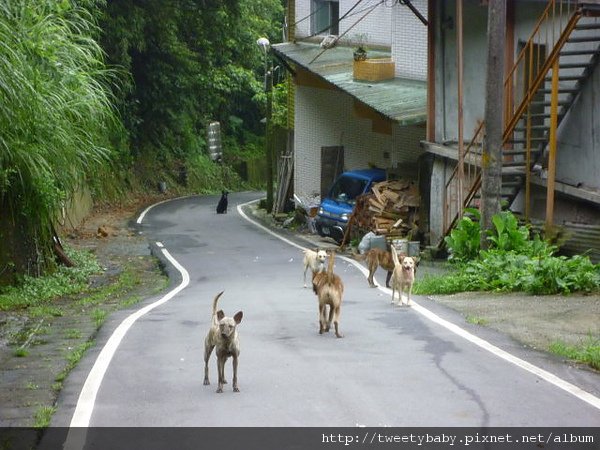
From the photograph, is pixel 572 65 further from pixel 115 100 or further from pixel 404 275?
pixel 115 100

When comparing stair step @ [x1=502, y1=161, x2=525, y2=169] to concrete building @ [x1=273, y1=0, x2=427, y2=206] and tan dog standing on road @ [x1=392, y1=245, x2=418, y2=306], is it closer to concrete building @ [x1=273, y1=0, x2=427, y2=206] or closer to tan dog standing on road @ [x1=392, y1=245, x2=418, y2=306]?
concrete building @ [x1=273, y1=0, x2=427, y2=206]

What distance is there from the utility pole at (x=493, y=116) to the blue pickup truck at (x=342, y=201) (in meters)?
10.4

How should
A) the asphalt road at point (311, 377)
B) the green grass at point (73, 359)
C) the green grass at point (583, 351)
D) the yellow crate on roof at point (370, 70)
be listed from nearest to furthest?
1. the asphalt road at point (311, 377)
2. the green grass at point (73, 359)
3. the green grass at point (583, 351)
4. the yellow crate on roof at point (370, 70)

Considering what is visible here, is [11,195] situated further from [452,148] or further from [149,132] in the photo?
[149,132]

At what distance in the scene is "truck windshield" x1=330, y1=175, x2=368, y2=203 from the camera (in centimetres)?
3155

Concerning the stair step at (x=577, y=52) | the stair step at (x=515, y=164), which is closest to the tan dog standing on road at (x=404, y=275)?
the stair step at (x=577, y=52)

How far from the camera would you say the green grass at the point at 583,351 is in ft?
36.7

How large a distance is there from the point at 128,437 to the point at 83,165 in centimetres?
1339

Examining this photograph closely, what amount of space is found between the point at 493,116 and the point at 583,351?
8.76m

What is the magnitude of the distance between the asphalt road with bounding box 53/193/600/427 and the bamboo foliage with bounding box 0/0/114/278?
345 centimetres

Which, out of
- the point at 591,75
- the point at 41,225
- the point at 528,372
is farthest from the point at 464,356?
the point at 41,225

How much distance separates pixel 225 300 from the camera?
17.8 m

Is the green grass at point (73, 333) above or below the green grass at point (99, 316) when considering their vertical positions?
above

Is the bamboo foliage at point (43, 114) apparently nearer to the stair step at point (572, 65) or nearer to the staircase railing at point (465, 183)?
the staircase railing at point (465, 183)
